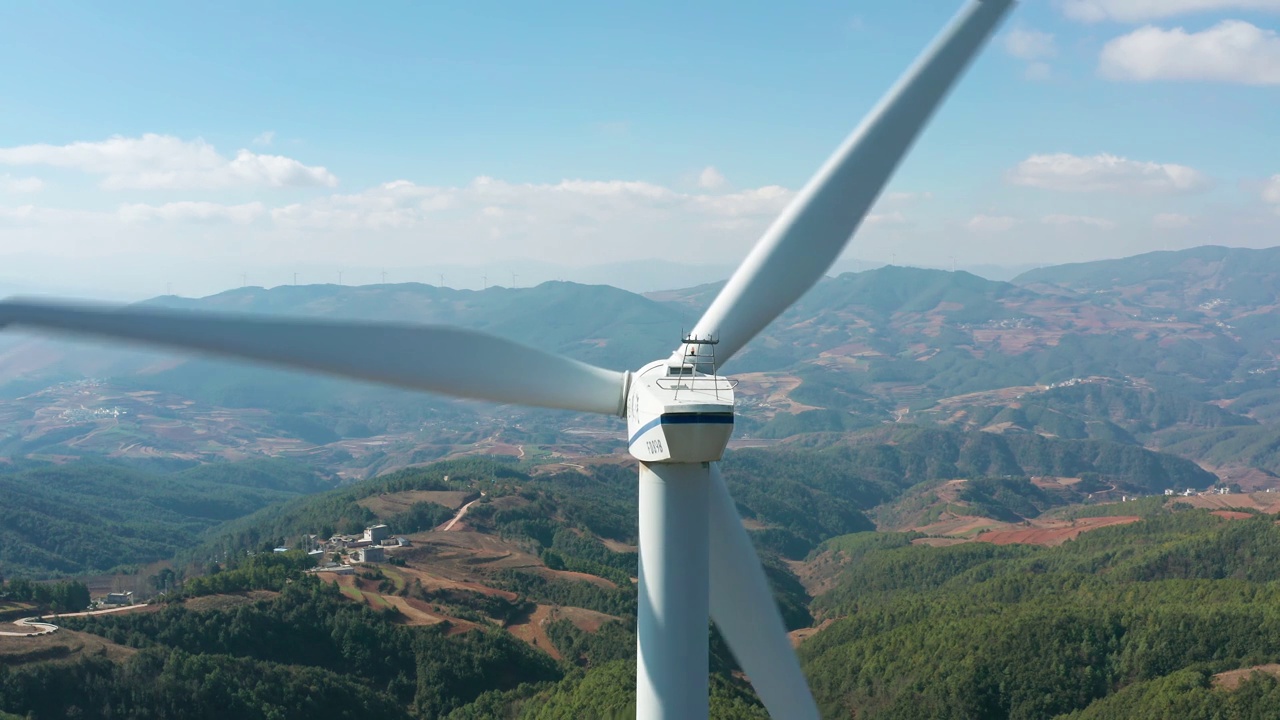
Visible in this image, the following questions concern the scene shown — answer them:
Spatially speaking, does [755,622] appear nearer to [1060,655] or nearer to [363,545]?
[1060,655]

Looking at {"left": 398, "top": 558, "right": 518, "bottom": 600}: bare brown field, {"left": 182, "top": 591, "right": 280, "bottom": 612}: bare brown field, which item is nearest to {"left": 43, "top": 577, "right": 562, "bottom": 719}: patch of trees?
{"left": 182, "top": 591, "right": 280, "bottom": 612}: bare brown field

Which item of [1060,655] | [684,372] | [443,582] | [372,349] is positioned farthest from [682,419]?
[443,582]

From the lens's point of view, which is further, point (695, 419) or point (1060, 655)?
point (1060, 655)

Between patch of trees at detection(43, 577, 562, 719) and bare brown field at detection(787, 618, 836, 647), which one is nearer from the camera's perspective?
patch of trees at detection(43, 577, 562, 719)

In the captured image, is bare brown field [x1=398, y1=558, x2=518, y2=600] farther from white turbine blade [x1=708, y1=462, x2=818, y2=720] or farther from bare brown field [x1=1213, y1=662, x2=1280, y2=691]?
white turbine blade [x1=708, y1=462, x2=818, y2=720]

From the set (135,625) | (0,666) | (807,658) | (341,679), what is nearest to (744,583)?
(0,666)

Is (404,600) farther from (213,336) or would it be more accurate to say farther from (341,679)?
(213,336)
